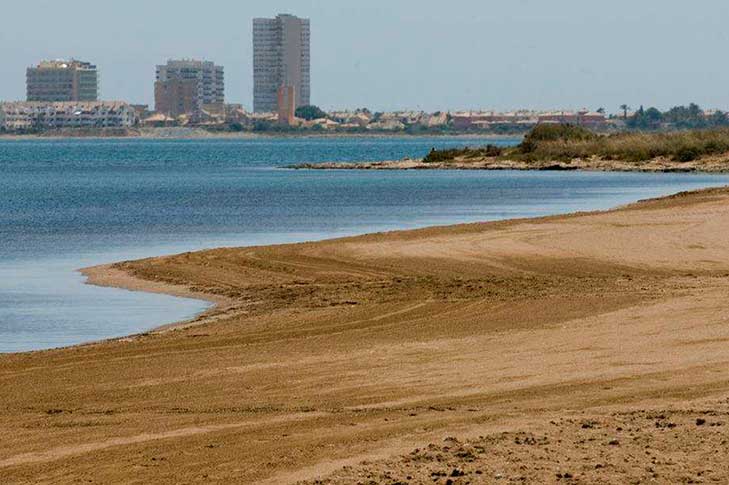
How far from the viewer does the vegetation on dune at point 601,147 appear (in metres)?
95.4

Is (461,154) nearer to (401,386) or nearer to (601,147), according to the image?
(601,147)

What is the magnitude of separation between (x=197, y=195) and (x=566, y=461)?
58.5 meters

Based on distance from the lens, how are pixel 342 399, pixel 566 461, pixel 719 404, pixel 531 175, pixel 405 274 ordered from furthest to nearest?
pixel 531 175 < pixel 405 274 < pixel 342 399 < pixel 719 404 < pixel 566 461

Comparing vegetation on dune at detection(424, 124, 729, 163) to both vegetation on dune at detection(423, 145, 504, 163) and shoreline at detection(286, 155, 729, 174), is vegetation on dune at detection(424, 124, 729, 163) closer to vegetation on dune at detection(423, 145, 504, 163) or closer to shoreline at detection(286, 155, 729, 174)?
vegetation on dune at detection(423, 145, 504, 163)

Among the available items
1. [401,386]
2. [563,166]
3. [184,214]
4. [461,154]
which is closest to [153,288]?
[401,386]

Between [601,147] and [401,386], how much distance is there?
298 feet

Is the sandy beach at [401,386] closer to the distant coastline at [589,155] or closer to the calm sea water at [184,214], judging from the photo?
the calm sea water at [184,214]

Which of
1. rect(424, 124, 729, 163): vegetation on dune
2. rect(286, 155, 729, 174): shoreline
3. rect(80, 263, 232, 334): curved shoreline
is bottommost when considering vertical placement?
rect(286, 155, 729, 174): shoreline

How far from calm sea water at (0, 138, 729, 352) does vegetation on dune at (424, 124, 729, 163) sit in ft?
36.6

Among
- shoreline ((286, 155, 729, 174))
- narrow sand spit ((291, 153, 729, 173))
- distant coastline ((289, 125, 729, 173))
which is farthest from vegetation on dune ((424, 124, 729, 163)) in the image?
shoreline ((286, 155, 729, 174))

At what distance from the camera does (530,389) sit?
43.9 feet

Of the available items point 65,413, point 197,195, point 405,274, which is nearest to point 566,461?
point 65,413

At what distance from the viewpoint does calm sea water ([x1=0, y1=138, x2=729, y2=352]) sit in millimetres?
22469

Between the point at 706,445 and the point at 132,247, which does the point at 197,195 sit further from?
the point at 706,445
